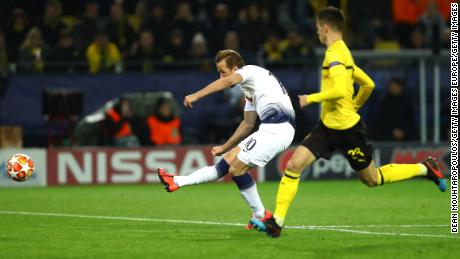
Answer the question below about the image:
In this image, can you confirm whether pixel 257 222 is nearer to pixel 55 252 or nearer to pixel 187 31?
pixel 55 252

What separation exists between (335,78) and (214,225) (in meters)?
2.63

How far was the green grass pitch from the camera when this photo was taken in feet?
29.9

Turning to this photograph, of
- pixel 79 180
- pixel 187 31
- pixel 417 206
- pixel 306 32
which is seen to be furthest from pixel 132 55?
pixel 417 206

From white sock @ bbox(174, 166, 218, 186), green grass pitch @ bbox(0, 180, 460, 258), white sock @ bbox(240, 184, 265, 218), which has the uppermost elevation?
white sock @ bbox(174, 166, 218, 186)

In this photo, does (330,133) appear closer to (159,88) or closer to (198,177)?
(198,177)

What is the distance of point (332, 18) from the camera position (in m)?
9.88

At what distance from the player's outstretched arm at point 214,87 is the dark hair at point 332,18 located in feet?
3.33

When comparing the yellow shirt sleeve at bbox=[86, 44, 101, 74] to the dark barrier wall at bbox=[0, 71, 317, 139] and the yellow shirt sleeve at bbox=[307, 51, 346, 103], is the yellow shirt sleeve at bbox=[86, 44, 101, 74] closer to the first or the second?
the dark barrier wall at bbox=[0, 71, 317, 139]

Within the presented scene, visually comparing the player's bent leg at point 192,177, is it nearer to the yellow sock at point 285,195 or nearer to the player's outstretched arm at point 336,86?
the yellow sock at point 285,195

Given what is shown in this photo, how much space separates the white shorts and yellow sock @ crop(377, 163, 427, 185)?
3.34 ft

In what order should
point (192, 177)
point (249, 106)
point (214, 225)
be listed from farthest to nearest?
point (214, 225), point (249, 106), point (192, 177)

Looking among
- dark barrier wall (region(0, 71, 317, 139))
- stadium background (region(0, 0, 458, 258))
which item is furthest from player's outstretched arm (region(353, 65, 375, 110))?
dark barrier wall (region(0, 71, 317, 139))

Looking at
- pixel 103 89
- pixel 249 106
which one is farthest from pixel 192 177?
pixel 103 89

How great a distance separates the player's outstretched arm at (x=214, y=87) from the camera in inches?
385
